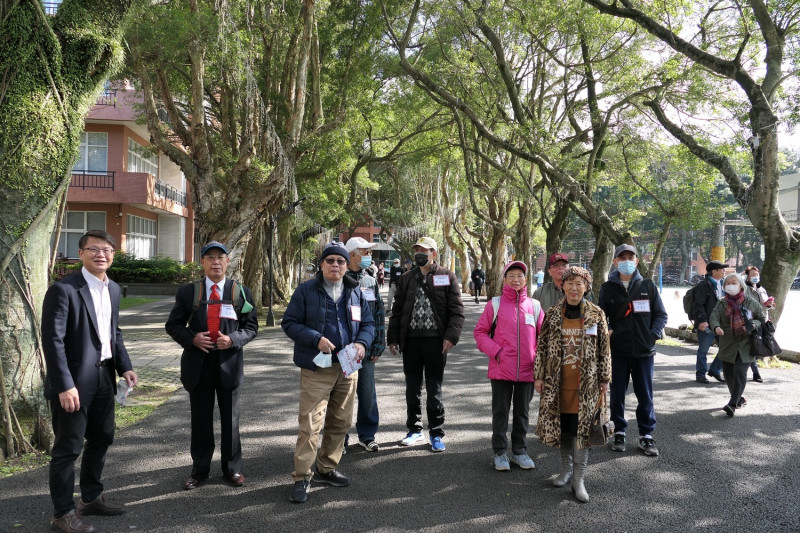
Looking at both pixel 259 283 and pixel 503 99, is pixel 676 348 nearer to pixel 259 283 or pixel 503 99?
pixel 503 99

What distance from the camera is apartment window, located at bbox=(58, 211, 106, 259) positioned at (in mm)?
26016

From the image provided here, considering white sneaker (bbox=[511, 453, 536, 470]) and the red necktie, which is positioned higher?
Result: the red necktie

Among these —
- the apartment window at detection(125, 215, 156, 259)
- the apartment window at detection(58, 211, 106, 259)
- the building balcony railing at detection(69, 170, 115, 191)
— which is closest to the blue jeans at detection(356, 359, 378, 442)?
the building balcony railing at detection(69, 170, 115, 191)

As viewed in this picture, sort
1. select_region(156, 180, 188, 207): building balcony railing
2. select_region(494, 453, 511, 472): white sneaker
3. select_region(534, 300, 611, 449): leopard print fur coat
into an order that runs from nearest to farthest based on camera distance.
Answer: select_region(534, 300, 611, 449): leopard print fur coat → select_region(494, 453, 511, 472): white sneaker → select_region(156, 180, 188, 207): building balcony railing

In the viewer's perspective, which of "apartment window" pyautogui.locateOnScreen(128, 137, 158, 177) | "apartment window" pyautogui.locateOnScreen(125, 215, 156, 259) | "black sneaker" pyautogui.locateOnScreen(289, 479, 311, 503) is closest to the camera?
"black sneaker" pyautogui.locateOnScreen(289, 479, 311, 503)

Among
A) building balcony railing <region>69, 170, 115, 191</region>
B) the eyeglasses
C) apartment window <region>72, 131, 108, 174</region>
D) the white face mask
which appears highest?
apartment window <region>72, 131, 108, 174</region>

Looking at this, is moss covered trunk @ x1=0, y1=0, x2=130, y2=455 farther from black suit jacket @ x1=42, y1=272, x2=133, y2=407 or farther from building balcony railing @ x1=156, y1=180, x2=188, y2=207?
building balcony railing @ x1=156, y1=180, x2=188, y2=207

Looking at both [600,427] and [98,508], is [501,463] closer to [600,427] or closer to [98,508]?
[600,427]

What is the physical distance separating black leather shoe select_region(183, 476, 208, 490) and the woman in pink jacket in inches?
90.3

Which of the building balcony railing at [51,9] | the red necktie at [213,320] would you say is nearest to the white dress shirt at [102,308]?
the red necktie at [213,320]

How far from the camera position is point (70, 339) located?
11.9 feet

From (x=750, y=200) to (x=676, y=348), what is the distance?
3.67m

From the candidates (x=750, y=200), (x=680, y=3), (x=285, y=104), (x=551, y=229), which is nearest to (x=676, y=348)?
(x=750, y=200)

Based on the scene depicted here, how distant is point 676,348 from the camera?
493 inches
